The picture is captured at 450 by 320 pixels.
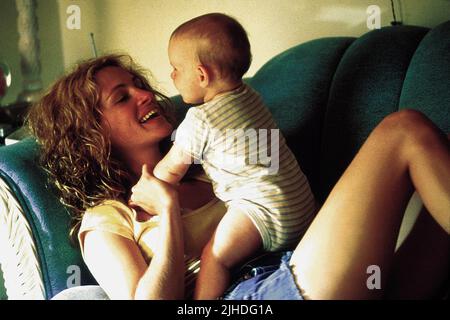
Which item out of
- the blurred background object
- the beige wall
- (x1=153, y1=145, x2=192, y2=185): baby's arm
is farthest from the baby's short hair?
the blurred background object

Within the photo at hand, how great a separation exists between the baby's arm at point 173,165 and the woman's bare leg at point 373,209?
279mm

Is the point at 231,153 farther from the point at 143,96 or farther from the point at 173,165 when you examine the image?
the point at 143,96

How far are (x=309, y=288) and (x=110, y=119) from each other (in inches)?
22.6

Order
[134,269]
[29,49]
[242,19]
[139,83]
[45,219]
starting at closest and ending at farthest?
[134,269]
[45,219]
[139,83]
[242,19]
[29,49]

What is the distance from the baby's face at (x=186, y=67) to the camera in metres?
Answer: 1.02

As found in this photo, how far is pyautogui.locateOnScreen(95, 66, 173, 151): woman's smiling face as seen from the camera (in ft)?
3.81

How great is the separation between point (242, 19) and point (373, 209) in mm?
854

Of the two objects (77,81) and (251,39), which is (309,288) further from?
(251,39)

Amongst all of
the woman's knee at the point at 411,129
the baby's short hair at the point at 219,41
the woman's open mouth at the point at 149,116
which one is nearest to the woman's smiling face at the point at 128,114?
the woman's open mouth at the point at 149,116

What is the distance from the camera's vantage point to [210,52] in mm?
1008

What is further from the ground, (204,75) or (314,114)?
(204,75)

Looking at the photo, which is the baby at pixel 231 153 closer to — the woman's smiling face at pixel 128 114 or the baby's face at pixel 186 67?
the baby's face at pixel 186 67

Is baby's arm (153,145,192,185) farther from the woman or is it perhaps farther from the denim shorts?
the denim shorts

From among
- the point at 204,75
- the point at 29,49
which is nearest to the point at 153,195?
the point at 204,75
